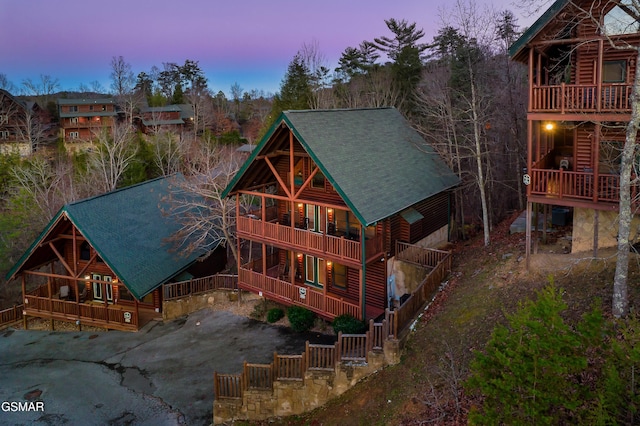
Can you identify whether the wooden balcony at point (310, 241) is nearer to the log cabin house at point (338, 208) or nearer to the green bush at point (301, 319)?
the log cabin house at point (338, 208)

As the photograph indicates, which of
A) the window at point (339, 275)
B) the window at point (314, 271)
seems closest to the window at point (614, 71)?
the window at point (339, 275)

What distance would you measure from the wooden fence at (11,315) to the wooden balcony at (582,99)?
94.9 feet

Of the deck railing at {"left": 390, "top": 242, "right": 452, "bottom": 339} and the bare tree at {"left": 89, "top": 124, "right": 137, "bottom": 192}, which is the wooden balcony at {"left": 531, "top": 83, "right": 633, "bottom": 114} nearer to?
the deck railing at {"left": 390, "top": 242, "right": 452, "bottom": 339}

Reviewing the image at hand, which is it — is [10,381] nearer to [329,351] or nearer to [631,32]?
[329,351]

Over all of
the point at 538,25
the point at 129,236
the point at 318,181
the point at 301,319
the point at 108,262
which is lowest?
the point at 301,319

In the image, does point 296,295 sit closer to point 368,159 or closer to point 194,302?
point 194,302

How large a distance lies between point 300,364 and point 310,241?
6339mm

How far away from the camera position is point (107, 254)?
2488cm

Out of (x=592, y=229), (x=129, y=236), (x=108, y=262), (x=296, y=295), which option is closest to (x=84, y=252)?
(x=129, y=236)

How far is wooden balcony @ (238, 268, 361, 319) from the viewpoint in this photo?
20703 mm

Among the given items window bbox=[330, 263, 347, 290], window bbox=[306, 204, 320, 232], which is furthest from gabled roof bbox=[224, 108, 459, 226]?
window bbox=[330, 263, 347, 290]

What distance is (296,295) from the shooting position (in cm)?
2227

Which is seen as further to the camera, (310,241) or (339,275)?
(339,275)

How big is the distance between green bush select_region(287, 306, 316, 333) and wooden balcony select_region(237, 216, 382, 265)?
269 cm
